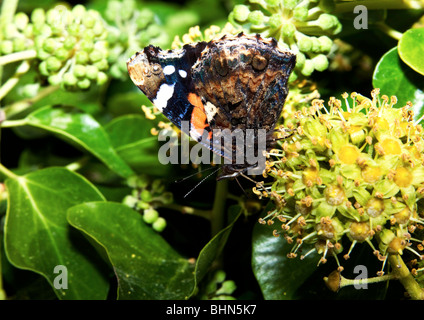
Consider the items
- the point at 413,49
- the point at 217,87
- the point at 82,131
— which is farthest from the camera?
the point at 82,131

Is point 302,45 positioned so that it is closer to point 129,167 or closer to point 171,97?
point 171,97

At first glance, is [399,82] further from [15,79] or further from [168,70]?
[15,79]

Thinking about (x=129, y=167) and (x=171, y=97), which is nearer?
(x=171, y=97)

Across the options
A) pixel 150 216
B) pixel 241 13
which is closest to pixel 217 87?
pixel 241 13

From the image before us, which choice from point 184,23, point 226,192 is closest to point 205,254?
point 226,192

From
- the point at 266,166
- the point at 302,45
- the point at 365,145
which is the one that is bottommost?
the point at 266,166

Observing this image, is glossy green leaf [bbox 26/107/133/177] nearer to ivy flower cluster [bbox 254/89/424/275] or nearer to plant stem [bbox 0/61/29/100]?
plant stem [bbox 0/61/29/100]

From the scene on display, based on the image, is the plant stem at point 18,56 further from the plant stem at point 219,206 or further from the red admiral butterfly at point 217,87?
the plant stem at point 219,206
